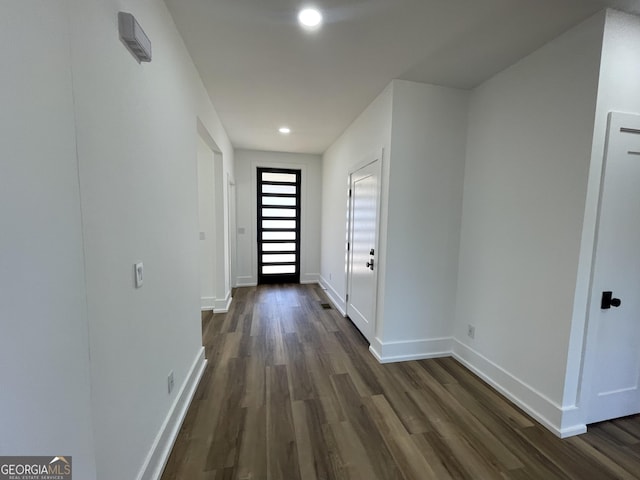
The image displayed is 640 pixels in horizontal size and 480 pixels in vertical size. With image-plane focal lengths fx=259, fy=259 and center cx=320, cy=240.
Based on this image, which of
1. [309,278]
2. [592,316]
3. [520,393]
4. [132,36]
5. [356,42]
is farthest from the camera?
[309,278]

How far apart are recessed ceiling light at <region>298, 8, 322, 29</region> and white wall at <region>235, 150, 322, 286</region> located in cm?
361

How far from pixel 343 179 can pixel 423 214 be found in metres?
1.65

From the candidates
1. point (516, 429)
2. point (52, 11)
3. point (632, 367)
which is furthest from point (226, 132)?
point (632, 367)

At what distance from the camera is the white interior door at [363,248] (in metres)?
2.79

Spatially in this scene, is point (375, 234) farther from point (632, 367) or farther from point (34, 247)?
point (34, 247)

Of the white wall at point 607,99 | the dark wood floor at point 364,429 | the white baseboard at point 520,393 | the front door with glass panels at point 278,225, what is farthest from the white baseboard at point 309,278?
the white wall at point 607,99

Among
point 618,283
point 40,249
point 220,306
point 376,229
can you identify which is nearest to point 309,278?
point 220,306

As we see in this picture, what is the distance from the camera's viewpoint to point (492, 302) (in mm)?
2295

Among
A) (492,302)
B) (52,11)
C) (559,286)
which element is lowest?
(492,302)

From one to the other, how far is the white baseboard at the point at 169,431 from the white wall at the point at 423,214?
5.67ft

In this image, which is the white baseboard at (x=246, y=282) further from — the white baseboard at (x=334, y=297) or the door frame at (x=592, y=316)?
the door frame at (x=592, y=316)

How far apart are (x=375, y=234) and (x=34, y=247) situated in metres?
2.44

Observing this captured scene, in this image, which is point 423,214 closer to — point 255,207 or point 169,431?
point 169,431

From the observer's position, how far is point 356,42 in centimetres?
188
